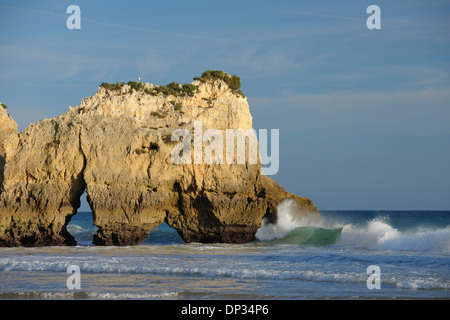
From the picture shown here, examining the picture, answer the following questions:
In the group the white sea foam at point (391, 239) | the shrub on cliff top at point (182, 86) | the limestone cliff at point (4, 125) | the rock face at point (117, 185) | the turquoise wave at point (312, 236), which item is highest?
the shrub on cliff top at point (182, 86)

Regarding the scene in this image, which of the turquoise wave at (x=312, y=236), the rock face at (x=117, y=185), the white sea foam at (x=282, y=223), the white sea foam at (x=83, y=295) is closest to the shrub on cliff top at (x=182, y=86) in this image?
the rock face at (x=117, y=185)

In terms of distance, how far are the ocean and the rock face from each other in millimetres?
1324

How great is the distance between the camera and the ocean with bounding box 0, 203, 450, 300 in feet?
46.4

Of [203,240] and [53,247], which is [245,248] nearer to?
[203,240]

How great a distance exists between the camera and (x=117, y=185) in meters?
26.0

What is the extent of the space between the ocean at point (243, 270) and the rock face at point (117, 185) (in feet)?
4.34

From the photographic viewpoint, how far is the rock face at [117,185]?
26.1 metres

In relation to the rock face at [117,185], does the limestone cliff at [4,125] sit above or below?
above

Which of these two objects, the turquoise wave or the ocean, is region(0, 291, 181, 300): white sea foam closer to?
the ocean

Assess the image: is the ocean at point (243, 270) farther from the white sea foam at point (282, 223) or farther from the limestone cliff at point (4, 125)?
the limestone cliff at point (4, 125)

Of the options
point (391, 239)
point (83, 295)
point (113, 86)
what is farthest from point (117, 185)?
point (83, 295)

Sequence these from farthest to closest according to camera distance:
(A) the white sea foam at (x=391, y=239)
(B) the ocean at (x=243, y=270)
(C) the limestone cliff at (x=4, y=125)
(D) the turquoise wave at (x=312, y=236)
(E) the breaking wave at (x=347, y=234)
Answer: (C) the limestone cliff at (x=4, y=125), (D) the turquoise wave at (x=312, y=236), (E) the breaking wave at (x=347, y=234), (A) the white sea foam at (x=391, y=239), (B) the ocean at (x=243, y=270)

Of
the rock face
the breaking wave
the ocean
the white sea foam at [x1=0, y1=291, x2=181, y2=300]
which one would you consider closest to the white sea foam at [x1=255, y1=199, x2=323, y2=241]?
the breaking wave
